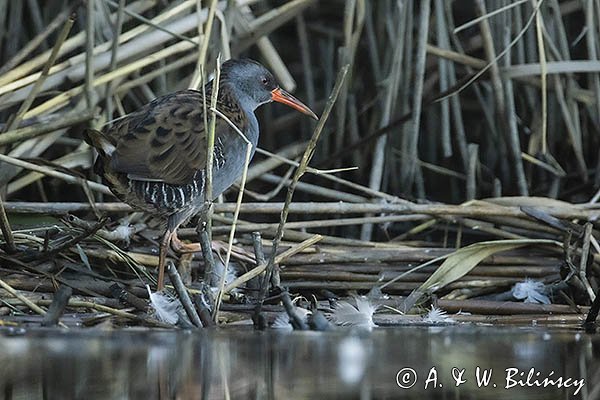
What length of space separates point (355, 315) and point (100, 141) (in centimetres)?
116

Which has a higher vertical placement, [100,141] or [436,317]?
[100,141]

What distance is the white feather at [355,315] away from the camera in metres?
4.13

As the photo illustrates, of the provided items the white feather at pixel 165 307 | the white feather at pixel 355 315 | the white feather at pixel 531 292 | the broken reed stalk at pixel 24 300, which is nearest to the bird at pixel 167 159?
the white feather at pixel 165 307

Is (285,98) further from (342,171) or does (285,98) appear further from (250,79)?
(342,171)

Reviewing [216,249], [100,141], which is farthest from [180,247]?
[100,141]

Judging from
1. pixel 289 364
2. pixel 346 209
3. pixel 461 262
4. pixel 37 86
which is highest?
pixel 37 86

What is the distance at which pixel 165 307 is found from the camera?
4070 mm

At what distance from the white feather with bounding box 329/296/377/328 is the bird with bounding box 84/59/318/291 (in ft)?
2.40

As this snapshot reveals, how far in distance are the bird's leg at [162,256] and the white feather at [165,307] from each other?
31 cm

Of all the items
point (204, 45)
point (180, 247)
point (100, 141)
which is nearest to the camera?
point (100, 141)

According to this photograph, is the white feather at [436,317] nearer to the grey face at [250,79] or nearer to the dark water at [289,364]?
the dark water at [289,364]

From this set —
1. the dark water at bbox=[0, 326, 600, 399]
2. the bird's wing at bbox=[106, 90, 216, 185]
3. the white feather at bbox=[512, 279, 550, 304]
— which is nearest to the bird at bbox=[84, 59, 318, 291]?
the bird's wing at bbox=[106, 90, 216, 185]

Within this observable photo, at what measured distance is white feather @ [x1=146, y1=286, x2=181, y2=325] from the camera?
157 inches

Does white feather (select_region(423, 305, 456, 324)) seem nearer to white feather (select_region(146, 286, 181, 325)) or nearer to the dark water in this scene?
the dark water
